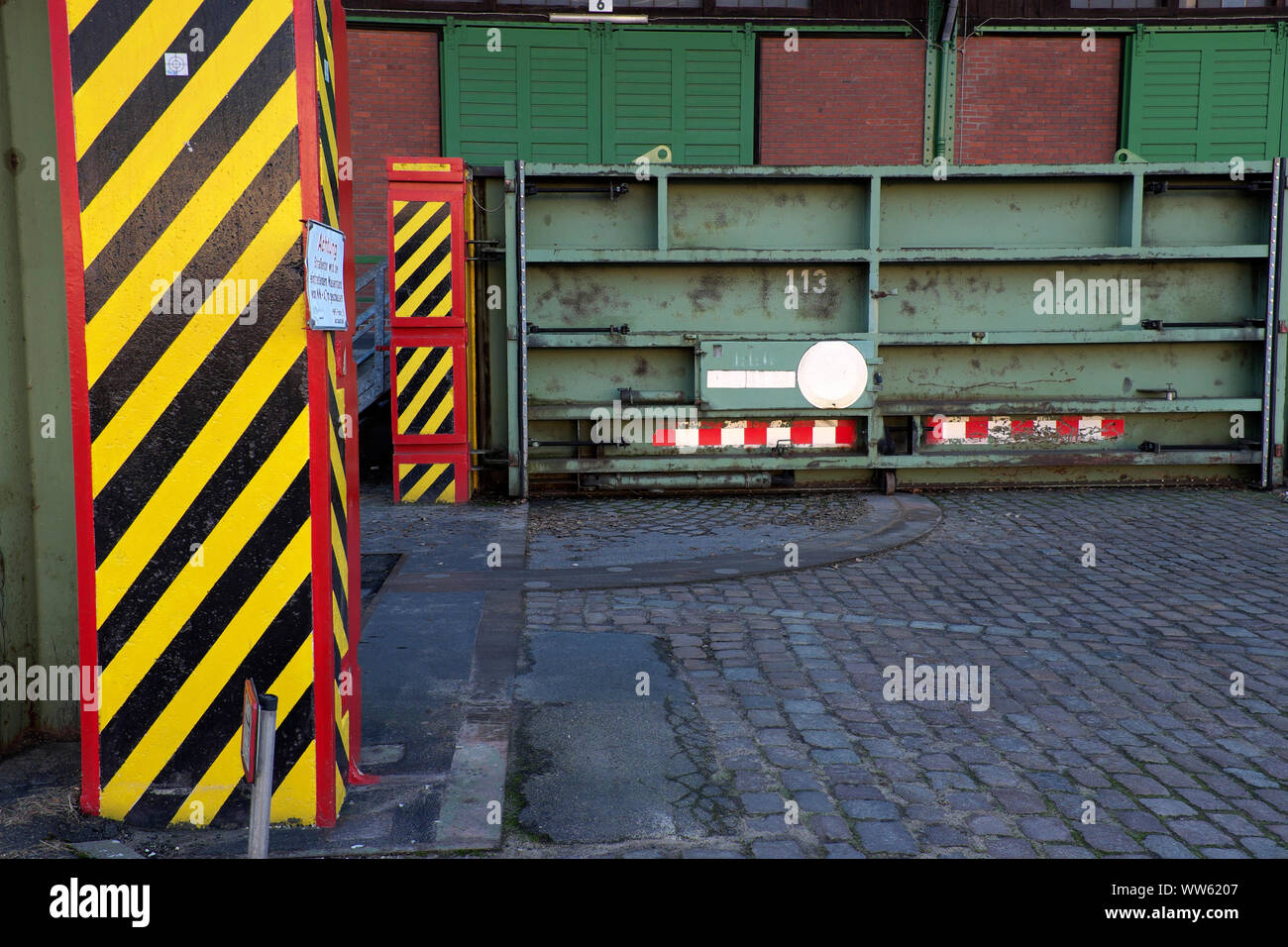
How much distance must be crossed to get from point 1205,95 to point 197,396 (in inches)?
562

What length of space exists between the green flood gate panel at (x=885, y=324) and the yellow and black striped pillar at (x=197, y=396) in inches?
210

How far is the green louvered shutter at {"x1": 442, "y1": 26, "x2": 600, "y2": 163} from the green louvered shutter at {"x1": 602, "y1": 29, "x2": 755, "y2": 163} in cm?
29

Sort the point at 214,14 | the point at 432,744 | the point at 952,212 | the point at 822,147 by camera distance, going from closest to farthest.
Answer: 1. the point at 214,14
2. the point at 432,744
3. the point at 952,212
4. the point at 822,147

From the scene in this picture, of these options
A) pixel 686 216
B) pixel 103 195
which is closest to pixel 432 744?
pixel 103 195

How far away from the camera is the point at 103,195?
8.96 ft

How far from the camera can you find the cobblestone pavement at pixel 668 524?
21.5 feet

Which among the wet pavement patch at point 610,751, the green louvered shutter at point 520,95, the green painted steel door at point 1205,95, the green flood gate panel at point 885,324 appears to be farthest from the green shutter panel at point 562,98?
the wet pavement patch at point 610,751

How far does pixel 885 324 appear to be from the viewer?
27.9 feet

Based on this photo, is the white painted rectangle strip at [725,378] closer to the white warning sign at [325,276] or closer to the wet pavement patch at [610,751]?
the wet pavement patch at [610,751]

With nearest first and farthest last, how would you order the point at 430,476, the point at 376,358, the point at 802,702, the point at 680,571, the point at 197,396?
1. the point at 197,396
2. the point at 802,702
3. the point at 680,571
4. the point at 430,476
5. the point at 376,358

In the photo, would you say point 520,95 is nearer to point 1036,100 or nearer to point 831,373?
point 1036,100

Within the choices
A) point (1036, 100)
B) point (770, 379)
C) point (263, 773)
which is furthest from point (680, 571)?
point (1036, 100)

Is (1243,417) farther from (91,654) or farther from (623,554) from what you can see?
(91,654)
